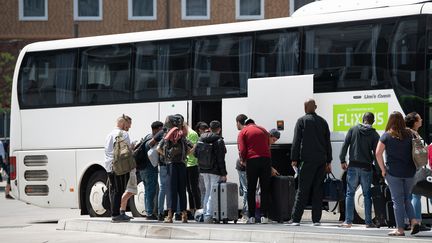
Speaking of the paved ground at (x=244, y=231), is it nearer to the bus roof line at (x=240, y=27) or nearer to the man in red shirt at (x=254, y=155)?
the man in red shirt at (x=254, y=155)

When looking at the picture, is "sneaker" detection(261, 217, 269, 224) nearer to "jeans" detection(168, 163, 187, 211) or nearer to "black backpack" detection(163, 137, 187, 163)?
"jeans" detection(168, 163, 187, 211)

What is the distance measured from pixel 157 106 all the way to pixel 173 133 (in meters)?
3.22

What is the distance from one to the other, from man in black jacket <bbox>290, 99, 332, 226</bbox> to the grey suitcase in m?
1.39

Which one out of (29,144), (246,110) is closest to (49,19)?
(29,144)

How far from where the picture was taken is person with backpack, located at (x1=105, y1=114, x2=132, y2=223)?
63.6 ft

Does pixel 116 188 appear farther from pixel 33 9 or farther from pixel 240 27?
pixel 33 9

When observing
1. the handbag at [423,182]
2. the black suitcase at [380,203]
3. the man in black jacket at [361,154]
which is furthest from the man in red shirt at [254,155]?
the handbag at [423,182]

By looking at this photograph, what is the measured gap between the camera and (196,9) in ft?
175

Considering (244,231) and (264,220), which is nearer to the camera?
(244,231)

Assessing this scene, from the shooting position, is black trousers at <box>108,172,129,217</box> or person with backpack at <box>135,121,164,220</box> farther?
person with backpack at <box>135,121,164,220</box>

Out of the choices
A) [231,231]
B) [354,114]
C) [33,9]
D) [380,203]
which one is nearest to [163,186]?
[231,231]

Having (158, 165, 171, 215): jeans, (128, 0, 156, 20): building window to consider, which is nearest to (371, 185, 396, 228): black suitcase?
(158, 165, 171, 215): jeans

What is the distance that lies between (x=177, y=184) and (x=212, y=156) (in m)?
0.83

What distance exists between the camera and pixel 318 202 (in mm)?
17922
